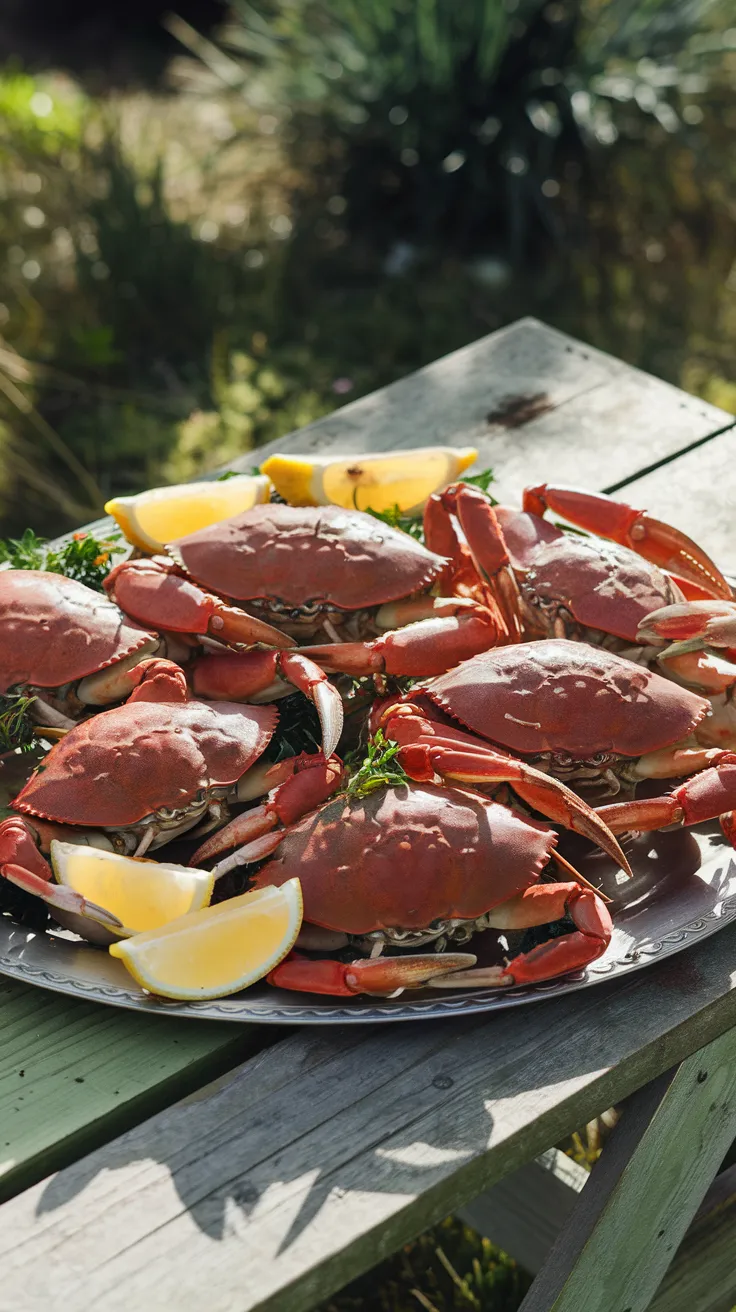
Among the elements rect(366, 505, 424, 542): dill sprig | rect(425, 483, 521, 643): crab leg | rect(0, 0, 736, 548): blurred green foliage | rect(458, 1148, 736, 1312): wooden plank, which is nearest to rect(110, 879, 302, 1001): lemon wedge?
rect(425, 483, 521, 643): crab leg

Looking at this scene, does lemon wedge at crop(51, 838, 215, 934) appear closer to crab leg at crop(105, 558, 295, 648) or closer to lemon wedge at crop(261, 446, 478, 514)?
crab leg at crop(105, 558, 295, 648)

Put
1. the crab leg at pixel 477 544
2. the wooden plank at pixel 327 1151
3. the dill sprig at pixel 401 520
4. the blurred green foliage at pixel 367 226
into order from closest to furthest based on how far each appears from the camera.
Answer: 1. the wooden plank at pixel 327 1151
2. the crab leg at pixel 477 544
3. the dill sprig at pixel 401 520
4. the blurred green foliage at pixel 367 226

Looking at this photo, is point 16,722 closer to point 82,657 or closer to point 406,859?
point 82,657

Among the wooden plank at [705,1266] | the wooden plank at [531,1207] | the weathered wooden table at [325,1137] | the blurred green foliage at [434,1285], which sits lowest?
the blurred green foliage at [434,1285]

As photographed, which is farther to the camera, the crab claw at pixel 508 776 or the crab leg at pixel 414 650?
the crab leg at pixel 414 650

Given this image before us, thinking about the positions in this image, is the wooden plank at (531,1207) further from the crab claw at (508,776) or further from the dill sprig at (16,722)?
the dill sprig at (16,722)

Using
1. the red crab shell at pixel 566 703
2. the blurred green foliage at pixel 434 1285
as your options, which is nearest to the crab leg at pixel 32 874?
the red crab shell at pixel 566 703

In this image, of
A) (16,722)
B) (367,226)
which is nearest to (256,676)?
(16,722)

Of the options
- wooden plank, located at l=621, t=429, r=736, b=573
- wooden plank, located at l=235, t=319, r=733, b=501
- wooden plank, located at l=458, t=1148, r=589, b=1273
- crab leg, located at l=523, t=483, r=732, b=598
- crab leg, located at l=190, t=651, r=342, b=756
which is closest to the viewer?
crab leg, located at l=190, t=651, r=342, b=756
